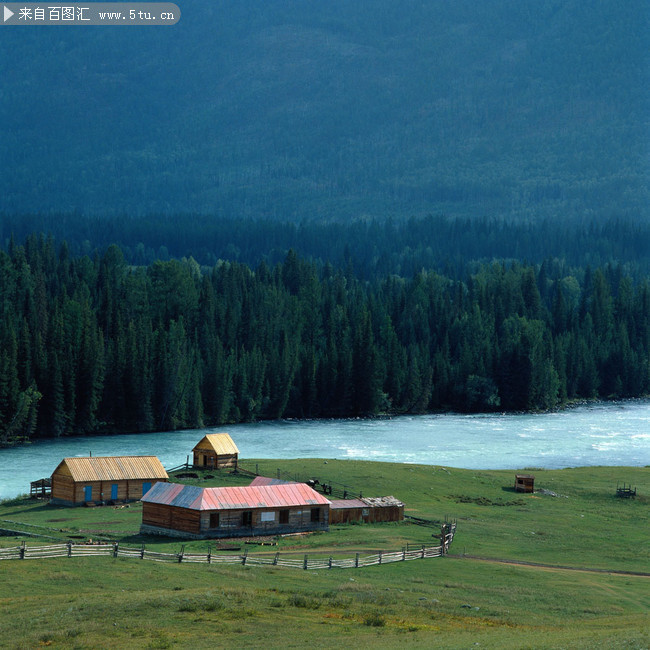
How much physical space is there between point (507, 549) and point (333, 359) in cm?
11667

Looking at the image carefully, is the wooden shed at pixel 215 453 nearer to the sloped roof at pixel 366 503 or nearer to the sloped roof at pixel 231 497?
the sloped roof at pixel 366 503

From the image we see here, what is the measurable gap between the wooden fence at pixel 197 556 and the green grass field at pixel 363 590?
92cm

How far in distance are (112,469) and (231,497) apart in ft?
55.6

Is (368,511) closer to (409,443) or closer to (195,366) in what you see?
(409,443)

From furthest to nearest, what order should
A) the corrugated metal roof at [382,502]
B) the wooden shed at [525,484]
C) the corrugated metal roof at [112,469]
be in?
the wooden shed at [525,484] < the corrugated metal roof at [112,469] < the corrugated metal roof at [382,502]

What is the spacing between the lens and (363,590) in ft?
160

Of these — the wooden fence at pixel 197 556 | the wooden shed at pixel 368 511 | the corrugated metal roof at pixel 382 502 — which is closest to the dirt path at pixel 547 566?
the wooden fence at pixel 197 556

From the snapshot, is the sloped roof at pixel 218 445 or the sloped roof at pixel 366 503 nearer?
the sloped roof at pixel 366 503

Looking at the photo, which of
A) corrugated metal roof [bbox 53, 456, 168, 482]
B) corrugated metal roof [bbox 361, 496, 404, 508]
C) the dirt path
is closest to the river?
corrugated metal roof [bbox 53, 456, 168, 482]

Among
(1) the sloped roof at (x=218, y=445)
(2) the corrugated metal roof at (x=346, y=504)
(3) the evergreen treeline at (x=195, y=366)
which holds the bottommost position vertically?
(2) the corrugated metal roof at (x=346, y=504)

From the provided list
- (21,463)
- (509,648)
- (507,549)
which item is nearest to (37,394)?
(21,463)

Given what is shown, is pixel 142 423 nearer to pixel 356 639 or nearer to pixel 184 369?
pixel 184 369

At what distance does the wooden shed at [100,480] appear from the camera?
79.0 m

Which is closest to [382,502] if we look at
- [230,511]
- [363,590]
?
[230,511]
